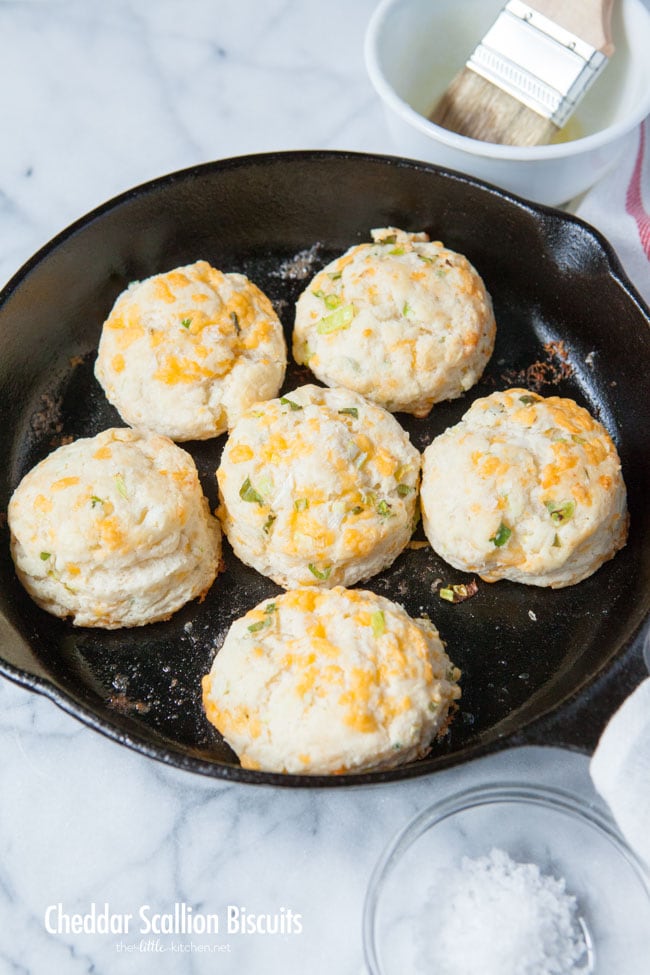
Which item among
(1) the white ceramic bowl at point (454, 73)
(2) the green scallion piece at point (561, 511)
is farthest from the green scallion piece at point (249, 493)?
(1) the white ceramic bowl at point (454, 73)

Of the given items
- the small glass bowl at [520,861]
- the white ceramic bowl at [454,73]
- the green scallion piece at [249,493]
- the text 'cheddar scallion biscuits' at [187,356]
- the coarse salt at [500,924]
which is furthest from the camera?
the white ceramic bowl at [454,73]

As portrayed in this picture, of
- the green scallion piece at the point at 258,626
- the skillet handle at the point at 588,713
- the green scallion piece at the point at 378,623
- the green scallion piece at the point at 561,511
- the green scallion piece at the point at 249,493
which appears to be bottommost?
the green scallion piece at the point at 258,626

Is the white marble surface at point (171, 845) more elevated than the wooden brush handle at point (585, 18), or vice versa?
the wooden brush handle at point (585, 18)

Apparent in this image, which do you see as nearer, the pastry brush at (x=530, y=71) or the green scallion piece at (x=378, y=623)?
the green scallion piece at (x=378, y=623)

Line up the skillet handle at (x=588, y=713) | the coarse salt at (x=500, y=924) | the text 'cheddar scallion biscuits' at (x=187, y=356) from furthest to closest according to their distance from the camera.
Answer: the text 'cheddar scallion biscuits' at (x=187, y=356)
the coarse salt at (x=500, y=924)
the skillet handle at (x=588, y=713)

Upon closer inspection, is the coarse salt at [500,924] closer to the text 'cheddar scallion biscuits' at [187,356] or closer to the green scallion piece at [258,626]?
→ the green scallion piece at [258,626]

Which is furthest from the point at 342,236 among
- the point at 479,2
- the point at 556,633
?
the point at 556,633

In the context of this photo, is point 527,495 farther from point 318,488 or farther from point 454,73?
point 454,73
